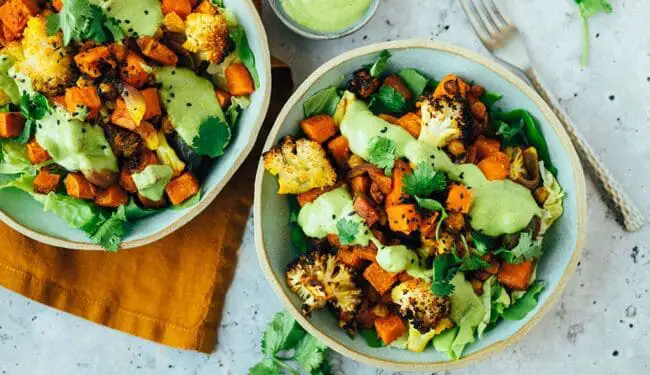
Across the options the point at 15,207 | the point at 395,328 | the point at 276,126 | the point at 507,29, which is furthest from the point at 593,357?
the point at 15,207

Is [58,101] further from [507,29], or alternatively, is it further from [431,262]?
[507,29]

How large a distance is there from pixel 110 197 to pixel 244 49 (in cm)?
71

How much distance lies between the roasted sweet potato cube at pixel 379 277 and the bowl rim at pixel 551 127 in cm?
27

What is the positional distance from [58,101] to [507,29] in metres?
1.67

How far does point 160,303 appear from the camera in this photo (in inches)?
127

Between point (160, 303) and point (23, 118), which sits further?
point (160, 303)

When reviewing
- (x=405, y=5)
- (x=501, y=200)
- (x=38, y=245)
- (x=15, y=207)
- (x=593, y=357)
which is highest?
(x=405, y=5)

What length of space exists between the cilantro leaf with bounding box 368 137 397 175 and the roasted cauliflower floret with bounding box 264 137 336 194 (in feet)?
0.59

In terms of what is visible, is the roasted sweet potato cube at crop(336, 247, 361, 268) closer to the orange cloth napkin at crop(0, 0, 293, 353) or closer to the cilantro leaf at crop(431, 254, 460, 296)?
the cilantro leaf at crop(431, 254, 460, 296)

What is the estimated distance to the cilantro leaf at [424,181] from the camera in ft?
8.09

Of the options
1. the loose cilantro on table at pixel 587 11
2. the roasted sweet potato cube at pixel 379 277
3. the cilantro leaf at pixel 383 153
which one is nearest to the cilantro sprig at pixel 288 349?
the roasted sweet potato cube at pixel 379 277

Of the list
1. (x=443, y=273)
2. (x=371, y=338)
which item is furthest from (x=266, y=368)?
(x=443, y=273)

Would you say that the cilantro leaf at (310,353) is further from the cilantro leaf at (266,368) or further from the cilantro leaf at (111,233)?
the cilantro leaf at (111,233)

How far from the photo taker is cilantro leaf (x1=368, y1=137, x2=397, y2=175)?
2.56 meters
